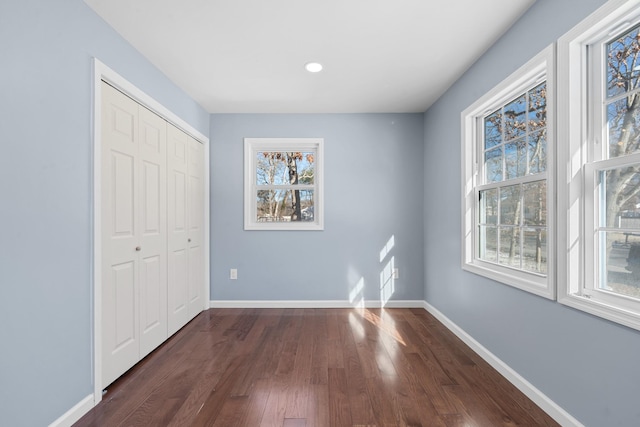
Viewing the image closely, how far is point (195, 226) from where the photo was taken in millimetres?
3436

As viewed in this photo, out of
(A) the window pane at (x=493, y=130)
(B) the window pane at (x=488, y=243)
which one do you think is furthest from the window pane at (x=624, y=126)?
(B) the window pane at (x=488, y=243)

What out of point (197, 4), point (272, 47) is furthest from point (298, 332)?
point (197, 4)

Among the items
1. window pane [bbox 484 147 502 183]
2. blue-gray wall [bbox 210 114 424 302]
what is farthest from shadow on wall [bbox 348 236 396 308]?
window pane [bbox 484 147 502 183]

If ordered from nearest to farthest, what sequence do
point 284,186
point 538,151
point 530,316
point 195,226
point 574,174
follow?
point 574,174
point 530,316
point 538,151
point 195,226
point 284,186

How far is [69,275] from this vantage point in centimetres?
168

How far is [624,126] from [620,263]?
67 centimetres

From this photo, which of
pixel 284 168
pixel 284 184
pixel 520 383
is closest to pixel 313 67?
pixel 284 168

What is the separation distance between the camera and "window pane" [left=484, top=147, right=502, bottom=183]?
2.45 metres

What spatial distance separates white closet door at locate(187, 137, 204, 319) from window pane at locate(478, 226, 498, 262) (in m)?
2.95

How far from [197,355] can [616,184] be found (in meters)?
3.02

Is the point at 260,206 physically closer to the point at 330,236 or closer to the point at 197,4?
the point at 330,236

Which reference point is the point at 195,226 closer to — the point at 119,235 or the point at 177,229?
the point at 177,229

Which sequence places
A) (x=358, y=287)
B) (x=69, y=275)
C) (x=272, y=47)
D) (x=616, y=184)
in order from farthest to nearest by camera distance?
1. (x=358, y=287)
2. (x=272, y=47)
3. (x=69, y=275)
4. (x=616, y=184)

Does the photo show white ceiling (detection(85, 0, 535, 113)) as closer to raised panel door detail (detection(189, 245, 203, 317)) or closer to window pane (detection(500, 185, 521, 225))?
window pane (detection(500, 185, 521, 225))
